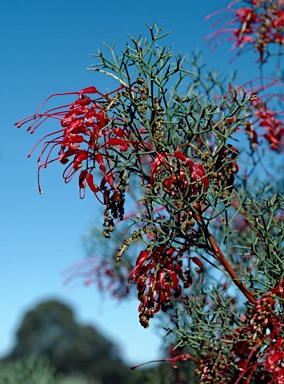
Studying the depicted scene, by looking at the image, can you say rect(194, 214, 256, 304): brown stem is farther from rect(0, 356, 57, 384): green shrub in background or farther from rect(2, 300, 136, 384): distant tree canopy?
rect(2, 300, 136, 384): distant tree canopy

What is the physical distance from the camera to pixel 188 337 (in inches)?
70.7

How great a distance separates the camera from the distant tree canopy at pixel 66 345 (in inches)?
1214

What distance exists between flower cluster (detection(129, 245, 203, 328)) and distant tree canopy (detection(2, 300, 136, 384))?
2862 centimetres

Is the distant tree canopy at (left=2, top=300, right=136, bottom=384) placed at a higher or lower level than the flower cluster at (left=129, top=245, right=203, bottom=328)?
higher

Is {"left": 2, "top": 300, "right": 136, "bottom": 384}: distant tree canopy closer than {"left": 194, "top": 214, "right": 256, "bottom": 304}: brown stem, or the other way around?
{"left": 194, "top": 214, "right": 256, "bottom": 304}: brown stem

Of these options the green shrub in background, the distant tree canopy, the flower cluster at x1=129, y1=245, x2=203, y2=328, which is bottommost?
the flower cluster at x1=129, y1=245, x2=203, y2=328

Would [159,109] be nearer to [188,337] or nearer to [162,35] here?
[162,35]

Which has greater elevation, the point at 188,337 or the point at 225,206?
the point at 225,206

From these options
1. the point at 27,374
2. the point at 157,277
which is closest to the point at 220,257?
the point at 157,277

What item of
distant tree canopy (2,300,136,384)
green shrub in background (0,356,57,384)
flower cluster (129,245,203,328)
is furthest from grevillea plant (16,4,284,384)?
distant tree canopy (2,300,136,384)

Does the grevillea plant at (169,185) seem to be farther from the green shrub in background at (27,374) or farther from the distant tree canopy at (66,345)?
the distant tree canopy at (66,345)

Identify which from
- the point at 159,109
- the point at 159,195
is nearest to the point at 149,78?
the point at 159,109

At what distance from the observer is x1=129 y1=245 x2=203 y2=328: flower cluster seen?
1.55m

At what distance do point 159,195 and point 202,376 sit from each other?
481 millimetres
